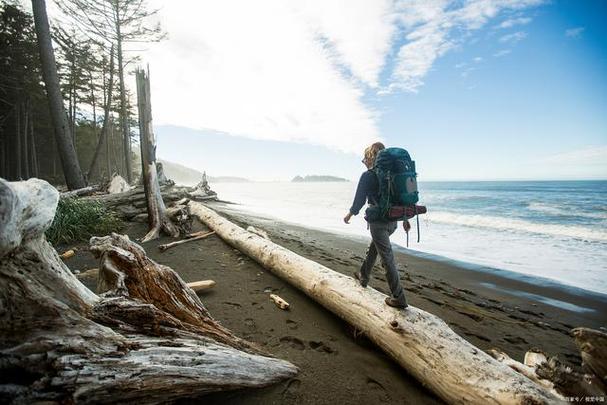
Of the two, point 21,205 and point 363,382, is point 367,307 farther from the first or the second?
point 21,205

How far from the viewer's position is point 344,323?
3.73 metres

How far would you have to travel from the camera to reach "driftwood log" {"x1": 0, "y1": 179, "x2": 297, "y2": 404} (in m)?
1.43

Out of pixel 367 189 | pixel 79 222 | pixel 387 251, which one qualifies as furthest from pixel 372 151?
pixel 79 222

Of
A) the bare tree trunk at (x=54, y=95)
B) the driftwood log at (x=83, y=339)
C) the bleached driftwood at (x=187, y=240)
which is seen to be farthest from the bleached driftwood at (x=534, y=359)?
the bare tree trunk at (x=54, y=95)

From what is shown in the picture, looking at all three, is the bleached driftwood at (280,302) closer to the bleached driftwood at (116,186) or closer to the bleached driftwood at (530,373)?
the bleached driftwood at (530,373)

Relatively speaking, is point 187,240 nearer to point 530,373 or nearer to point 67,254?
point 67,254

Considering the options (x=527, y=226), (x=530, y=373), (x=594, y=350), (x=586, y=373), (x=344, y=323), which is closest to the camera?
(x=594, y=350)

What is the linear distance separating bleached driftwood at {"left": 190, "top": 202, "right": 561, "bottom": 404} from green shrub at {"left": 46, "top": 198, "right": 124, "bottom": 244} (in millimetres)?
5560

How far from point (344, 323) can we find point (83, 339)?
117 inches

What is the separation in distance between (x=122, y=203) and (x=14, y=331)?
310 inches

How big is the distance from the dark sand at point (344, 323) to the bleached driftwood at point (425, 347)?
0.22m

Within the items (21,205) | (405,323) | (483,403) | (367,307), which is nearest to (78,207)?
(21,205)

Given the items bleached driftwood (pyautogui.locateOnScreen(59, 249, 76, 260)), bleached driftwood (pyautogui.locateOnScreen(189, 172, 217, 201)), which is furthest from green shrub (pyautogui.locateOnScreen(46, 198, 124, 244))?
bleached driftwood (pyautogui.locateOnScreen(189, 172, 217, 201))

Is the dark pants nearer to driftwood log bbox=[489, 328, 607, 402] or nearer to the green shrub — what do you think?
driftwood log bbox=[489, 328, 607, 402]
